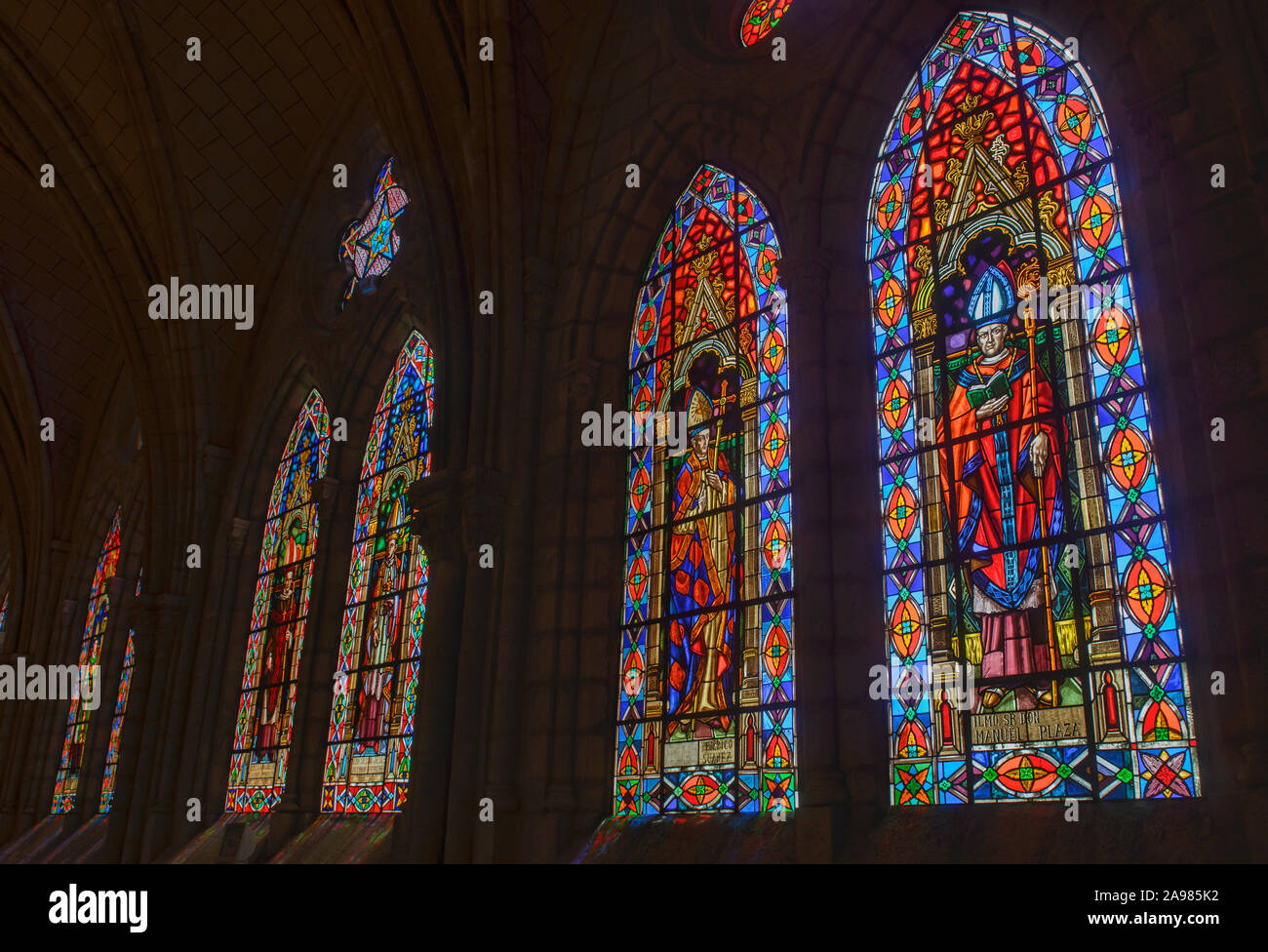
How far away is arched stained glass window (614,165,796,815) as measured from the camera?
7.14m

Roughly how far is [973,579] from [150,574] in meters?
10.2

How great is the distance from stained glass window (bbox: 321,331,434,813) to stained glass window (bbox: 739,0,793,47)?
4.38 m

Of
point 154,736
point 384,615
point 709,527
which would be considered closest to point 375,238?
point 384,615

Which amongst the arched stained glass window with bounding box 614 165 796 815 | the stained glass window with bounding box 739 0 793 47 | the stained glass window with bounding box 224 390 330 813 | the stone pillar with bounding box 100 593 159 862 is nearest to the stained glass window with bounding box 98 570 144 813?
the stone pillar with bounding box 100 593 159 862

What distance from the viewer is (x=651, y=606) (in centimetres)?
809

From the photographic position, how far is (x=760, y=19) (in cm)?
865

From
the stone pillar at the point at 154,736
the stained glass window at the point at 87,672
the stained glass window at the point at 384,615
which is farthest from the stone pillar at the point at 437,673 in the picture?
the stained glass window at the point at 87,672

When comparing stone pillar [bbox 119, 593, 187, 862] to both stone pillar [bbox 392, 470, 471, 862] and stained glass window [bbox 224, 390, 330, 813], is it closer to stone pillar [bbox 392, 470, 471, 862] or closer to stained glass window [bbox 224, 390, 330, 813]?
stained glass window [bbox 224, 390, 330, 813]

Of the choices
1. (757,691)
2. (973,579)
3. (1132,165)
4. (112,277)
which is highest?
(112,277)

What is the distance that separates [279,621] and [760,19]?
7774 mm

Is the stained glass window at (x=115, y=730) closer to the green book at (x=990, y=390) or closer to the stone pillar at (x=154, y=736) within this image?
the stone pillar at (x=154, y=736)

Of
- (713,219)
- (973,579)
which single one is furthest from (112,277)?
(973,579)

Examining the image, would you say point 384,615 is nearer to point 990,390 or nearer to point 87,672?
point 990,390

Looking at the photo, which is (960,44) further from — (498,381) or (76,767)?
(76,767)
